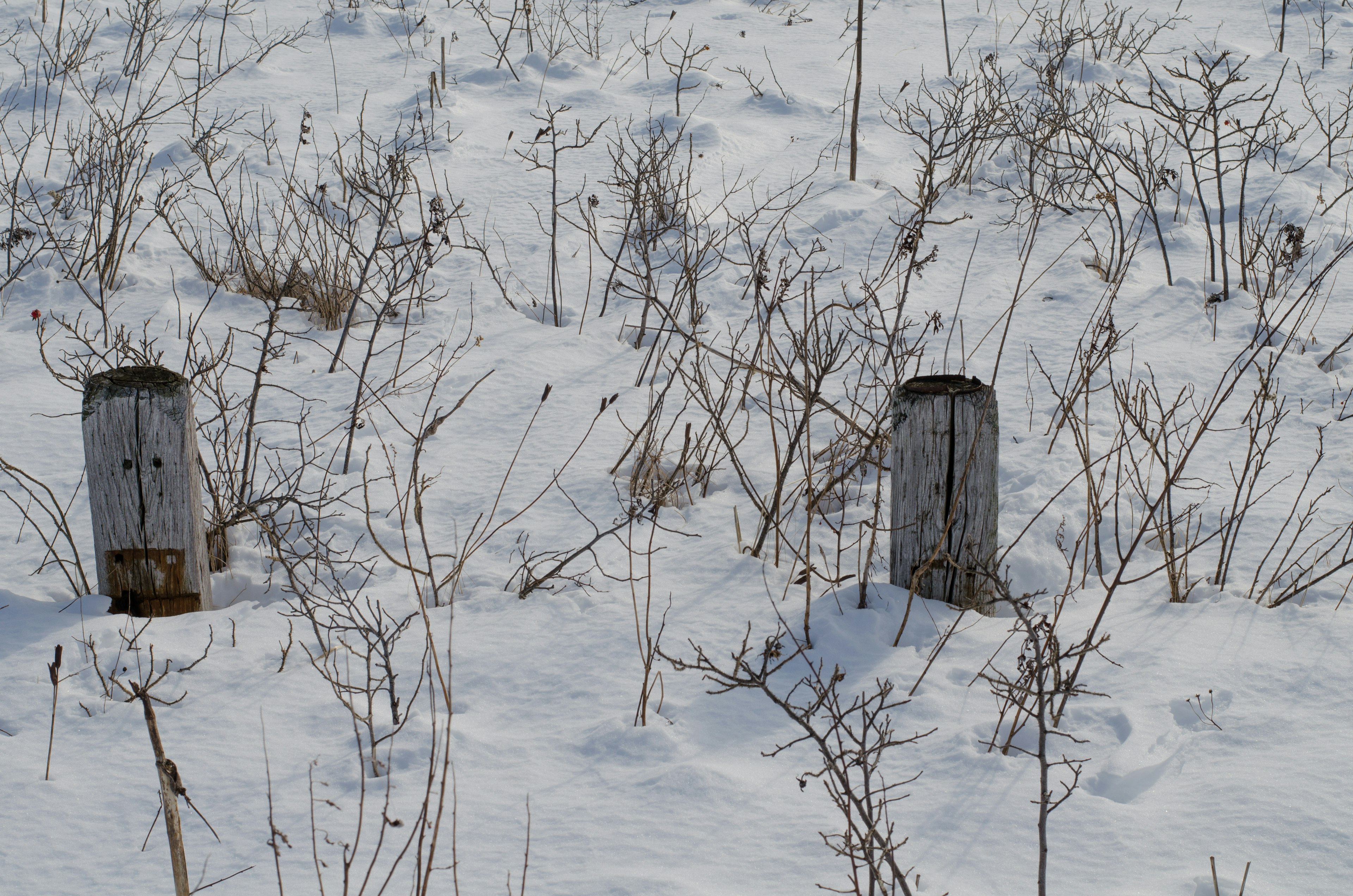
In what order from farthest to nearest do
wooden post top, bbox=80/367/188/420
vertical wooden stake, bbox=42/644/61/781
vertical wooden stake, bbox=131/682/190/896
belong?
1. wooden post top, bbox=80/367/188/420
2. vertical wooden stake, bbox=42/644/61/781
3. vertical wooden stake, bbox=131/682/190/896

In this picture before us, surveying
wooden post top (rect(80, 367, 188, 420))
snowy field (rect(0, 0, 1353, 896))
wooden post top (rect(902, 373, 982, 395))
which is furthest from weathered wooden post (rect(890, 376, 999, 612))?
→ wooden post top (rect(80, 367, 188, 420))

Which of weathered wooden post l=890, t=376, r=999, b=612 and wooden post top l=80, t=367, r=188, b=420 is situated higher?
wooden post top l=80, t=367, r=188, b=420

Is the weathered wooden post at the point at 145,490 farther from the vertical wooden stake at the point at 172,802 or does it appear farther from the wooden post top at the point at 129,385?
the vertical wooden stake at the point at 172,802

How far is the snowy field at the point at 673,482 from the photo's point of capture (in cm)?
190

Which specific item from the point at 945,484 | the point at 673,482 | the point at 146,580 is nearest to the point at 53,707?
the point at 146,580

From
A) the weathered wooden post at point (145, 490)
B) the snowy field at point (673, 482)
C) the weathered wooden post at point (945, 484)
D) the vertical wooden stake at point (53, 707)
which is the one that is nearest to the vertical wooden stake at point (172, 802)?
the snowy field at point (673, 482)

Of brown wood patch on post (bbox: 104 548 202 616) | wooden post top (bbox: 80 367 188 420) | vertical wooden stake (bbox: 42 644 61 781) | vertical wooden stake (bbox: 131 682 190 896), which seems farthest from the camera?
brown wood patch on post (bbox: 104 548 202 616)

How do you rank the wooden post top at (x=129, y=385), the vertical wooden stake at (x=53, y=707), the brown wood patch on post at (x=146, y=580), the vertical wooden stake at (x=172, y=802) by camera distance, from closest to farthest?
1. the vertical wooden stake at (x=172, y=802)
2. the vertical wooden stake at (x=53, y=707)
3. the wooden post top at (x=129, y=385)
4. the brown wood patch on post at (x=146, y=580)

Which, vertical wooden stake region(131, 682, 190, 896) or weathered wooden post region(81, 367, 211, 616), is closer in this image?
vertical wooden stake region(131, 682, 190, 896)

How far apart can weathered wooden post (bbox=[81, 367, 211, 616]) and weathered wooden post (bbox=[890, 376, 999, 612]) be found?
1.81 metres

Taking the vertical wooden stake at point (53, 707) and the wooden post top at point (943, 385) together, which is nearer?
the vertical wooden stake at point (53, 707)

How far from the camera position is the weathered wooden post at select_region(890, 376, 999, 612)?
2.59 metres

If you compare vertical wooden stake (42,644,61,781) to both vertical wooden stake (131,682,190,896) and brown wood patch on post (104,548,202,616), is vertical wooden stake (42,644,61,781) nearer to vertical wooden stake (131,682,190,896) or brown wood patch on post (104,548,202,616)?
brown wood patch on post (104,548,202,616)

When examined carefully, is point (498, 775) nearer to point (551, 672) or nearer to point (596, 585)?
point (551, 672)
